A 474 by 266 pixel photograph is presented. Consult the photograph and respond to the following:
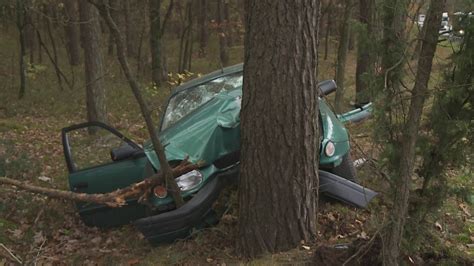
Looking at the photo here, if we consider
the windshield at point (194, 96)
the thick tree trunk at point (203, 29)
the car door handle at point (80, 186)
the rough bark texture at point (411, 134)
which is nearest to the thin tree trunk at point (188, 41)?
the thick tree trunk at point (203, 29)

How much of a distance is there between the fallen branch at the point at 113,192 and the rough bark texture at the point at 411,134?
7.19 ft

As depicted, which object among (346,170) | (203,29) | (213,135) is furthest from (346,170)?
(203,29)

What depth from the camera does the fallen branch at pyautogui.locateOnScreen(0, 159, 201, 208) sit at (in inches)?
170

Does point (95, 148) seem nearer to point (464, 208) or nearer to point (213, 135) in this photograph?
point (213, 135)

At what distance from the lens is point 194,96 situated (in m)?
7.05

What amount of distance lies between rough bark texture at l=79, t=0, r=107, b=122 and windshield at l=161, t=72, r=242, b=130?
4.46 m

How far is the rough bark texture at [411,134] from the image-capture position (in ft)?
11.3

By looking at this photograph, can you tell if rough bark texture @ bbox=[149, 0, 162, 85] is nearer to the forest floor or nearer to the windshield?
the forest floor

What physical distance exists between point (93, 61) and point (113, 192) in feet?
24.2

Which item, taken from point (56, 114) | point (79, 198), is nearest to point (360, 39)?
point (79, 198)

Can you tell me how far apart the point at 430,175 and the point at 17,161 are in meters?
6.42

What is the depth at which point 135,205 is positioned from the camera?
6.34 meters

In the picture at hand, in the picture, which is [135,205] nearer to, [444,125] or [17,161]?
[17,161]

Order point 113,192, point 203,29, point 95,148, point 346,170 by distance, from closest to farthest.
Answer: point 113,192 → point 346,170 → point 95,148 → point 203,29
